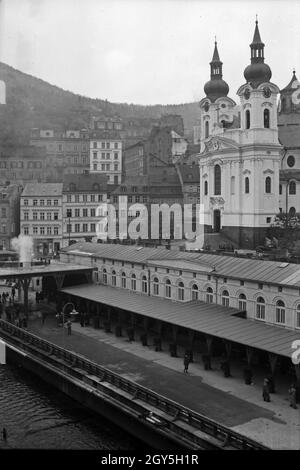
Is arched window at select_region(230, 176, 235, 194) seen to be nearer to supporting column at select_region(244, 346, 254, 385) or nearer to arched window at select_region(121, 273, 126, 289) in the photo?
arched window at select_region(121, 273, 126, 289)

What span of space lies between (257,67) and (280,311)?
106 ft

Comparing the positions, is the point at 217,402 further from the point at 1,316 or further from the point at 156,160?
the point at 156,160

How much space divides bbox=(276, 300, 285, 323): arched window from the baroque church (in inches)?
1053

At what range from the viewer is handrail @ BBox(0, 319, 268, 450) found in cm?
1922

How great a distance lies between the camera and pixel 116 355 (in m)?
31.3

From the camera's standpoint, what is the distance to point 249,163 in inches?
2249

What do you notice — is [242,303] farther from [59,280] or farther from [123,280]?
[59,280]

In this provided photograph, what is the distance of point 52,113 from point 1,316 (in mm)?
80840

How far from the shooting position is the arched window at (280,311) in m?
29.6

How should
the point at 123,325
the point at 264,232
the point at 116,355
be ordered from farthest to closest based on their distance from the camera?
the point at 264,232
the point at 123,325
the point at 116,355

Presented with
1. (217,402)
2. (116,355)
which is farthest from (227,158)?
(217,402)

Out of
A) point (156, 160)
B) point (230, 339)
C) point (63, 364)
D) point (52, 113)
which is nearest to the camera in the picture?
point (230, 339)

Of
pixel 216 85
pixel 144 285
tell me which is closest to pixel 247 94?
pixel 216 85

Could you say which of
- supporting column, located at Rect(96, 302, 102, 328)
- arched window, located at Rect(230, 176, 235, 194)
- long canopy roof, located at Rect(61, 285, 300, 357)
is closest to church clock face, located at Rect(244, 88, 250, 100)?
arched window, located at Rect(230, 176, 235, 194)
